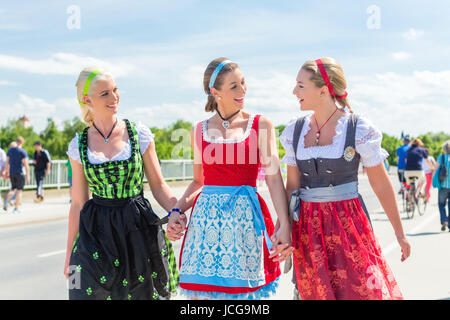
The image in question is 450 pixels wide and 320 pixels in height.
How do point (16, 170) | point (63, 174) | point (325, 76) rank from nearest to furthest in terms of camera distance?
1. point (325, 76)
2. point (16, 170)
3. point (63, 174)

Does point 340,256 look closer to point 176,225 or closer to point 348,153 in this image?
point 348,153

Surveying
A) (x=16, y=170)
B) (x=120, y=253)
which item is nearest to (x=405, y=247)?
(x=120, y=253)

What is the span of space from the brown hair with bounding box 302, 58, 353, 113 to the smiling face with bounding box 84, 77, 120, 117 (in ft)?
3.86

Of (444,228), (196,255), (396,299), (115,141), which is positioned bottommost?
(444,228)

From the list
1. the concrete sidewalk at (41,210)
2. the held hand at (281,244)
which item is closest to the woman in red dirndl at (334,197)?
the held hand at (281,244)

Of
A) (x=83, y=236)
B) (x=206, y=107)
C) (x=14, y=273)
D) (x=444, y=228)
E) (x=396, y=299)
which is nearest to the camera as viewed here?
(x=396, y=299)

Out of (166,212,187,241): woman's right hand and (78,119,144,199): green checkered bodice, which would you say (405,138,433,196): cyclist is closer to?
(166,212,187,241): woman's right hand

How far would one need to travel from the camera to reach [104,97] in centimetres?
342

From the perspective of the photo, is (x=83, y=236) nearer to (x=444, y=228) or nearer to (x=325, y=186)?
(x=325, y=186)

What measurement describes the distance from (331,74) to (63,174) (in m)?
20.1

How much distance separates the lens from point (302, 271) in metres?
3.24

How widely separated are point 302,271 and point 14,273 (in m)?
5.49

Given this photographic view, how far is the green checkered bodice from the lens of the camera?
334cm

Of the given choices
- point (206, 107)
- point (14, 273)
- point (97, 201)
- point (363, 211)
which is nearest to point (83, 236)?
Result: point (97, 201)
